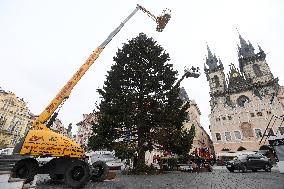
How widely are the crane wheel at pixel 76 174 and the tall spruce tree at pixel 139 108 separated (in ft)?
21.3

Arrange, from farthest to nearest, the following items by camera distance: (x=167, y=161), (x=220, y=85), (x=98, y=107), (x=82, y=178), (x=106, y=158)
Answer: (x=220, y=85) → (x=167, y=161) → (x=106, y=158) → (x=98, y=107) → (x=82, y=178)

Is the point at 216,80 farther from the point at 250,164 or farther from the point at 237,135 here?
the point at 250,164

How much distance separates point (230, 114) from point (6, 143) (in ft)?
164

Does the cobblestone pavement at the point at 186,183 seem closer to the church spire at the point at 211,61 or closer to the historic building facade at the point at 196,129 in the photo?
the historic building facade at the point at 196,129

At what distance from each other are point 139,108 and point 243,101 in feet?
174

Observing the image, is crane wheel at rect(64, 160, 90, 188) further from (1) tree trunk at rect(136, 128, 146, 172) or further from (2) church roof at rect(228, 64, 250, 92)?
(2) church roof at rect(228, 64, 250, 92)

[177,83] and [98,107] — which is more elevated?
[177,83]

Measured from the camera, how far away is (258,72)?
62.9 metres

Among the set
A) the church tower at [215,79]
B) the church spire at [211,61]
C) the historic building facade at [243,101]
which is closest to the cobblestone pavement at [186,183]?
the historic building facade at [243,101]

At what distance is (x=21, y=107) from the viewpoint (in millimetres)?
50562

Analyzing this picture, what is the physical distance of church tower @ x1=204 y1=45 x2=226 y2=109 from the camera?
211ft

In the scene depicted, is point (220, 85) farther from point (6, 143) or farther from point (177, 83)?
point (6, 143)

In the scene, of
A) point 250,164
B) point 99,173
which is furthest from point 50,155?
point 250,164

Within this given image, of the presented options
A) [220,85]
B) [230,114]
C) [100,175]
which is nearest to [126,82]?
[100,175]
